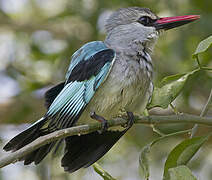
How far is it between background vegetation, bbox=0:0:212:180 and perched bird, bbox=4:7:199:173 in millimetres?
1006

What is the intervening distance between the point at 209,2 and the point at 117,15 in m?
1.31

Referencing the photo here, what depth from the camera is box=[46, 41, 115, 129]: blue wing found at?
3.18 meters

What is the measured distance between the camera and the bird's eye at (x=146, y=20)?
3.97 m

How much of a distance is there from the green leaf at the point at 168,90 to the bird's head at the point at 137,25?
0.89m

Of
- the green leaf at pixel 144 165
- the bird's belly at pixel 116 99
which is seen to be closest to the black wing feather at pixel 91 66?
the bird's belly at pixel 116 99

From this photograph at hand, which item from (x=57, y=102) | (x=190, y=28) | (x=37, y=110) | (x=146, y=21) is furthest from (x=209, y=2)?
(x=57, y=102)

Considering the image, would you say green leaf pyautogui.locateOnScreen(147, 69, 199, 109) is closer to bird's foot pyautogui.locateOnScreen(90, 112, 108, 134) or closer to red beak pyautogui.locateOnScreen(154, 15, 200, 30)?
bird's foot pyautogui.locateOnScreen(90, 112, 108, 134)

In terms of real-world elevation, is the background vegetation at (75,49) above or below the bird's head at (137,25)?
below

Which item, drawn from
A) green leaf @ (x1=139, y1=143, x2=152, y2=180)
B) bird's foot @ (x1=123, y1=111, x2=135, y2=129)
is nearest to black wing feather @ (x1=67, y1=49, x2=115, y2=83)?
bird's foot @ (x1=123, y1=111, x2=135, y2=129)

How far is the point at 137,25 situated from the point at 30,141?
1.31 m

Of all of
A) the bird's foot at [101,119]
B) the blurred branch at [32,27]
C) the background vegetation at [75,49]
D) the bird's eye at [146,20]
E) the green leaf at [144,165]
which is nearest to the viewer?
the green leaf at [144,165]

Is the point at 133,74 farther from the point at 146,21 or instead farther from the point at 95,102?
the point at 146,21

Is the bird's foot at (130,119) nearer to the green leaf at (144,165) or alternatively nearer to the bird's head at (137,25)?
the green leaf at (144,165)

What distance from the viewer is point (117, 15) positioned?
161 inches
